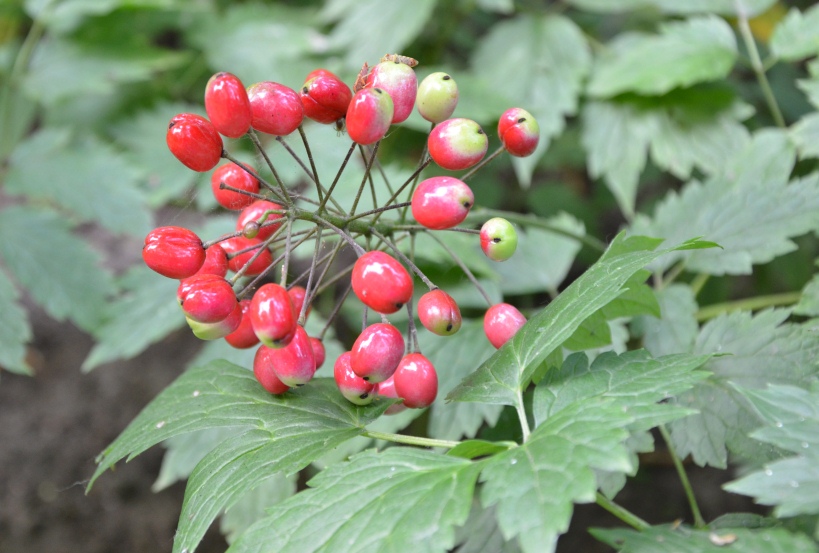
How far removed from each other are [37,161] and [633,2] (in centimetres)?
242

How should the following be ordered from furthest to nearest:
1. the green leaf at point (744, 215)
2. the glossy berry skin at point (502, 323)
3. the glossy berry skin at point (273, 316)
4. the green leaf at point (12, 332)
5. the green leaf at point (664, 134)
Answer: the green leaf at point (664, 134)
the green leaf at point (12, 332)
the green leaf at point (744, 215)
the glossy berry skin at point (502, 323)
the glossy berry skin at point (273, 316)

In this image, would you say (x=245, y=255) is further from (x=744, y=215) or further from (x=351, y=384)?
(x=744, y=215)

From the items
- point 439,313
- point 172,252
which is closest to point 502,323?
point 439,313

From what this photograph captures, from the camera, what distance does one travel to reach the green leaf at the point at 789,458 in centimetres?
81

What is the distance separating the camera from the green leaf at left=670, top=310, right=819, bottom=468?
1252 millimetres

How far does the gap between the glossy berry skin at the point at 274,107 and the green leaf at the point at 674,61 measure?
61.1 inches

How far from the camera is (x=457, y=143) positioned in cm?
108

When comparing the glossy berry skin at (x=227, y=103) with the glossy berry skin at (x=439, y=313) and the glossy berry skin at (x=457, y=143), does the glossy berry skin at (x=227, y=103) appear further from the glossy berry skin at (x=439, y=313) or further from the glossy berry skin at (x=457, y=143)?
the glossy berry skin at (x=439, y=313)

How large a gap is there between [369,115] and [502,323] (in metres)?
0.45

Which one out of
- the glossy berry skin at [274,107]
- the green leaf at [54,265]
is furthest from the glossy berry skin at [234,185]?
the green leaf at [54,265]

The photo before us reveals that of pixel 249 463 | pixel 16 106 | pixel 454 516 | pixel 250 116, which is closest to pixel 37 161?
pixel 16 106

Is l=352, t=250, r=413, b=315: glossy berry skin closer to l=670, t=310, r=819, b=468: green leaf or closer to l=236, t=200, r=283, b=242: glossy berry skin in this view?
l=236, t=200, r=283, b=242: glossy berry skin

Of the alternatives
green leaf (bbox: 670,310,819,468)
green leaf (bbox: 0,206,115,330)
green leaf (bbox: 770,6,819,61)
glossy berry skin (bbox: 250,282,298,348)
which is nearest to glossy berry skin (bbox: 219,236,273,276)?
glossy berry skin (bbox: 250,282,298,348)

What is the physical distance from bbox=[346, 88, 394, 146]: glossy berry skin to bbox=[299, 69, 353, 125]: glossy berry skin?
0.11m
